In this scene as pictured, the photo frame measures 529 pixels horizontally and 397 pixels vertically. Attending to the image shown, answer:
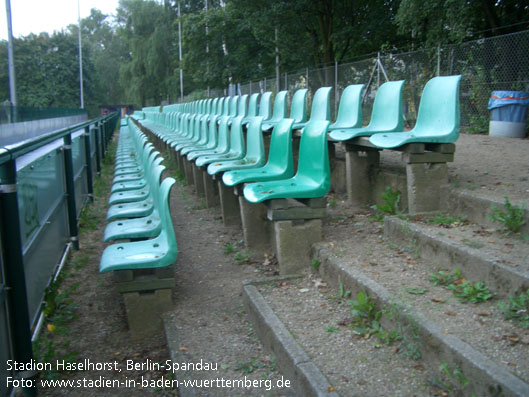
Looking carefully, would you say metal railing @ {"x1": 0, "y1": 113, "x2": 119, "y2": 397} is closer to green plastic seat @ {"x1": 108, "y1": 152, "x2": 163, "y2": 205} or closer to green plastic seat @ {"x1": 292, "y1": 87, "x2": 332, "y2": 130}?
green plastic seat @ {"x1": 108, "y1": 152, "x2": 163, "y2": 205}

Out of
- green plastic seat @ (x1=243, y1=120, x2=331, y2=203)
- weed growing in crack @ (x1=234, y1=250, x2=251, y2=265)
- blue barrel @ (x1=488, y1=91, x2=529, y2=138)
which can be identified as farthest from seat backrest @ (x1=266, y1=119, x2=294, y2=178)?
blue barrel @ (x1=488, y1=91, x2=529, y2=138)

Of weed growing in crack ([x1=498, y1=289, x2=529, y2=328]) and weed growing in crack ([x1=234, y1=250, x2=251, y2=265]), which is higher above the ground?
weed growing in crack ([x1=498, y1=289, x2=529, y2=328])

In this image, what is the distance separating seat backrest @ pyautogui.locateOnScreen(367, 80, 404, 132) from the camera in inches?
191

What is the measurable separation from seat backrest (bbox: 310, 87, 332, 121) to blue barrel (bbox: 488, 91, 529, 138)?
324 cm

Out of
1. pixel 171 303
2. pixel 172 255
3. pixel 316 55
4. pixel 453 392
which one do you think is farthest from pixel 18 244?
pixel 316 55

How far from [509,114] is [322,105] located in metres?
3.46

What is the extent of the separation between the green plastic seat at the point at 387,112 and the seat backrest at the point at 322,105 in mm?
795

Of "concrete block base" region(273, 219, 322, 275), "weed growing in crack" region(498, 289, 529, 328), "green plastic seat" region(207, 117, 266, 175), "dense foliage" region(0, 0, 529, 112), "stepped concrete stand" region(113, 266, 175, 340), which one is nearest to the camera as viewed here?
"weed growing in crack" region(498, 289, 529, 328)

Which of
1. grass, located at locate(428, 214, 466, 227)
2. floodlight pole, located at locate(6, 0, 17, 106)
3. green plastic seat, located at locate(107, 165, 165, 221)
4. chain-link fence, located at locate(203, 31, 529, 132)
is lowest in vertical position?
green plastic seat, located at locate(107, 165, 165, 221)

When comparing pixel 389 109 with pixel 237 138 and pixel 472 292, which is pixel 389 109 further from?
pixel 472 292

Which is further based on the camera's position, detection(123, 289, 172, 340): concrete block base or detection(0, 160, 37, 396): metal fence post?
detection(123, 289, 172, 340): concrete block base

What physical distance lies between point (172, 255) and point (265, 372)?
105 centimetres

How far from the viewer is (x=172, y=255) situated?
329 cm

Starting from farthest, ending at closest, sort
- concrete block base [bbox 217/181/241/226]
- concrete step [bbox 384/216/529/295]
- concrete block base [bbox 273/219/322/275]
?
concrete block base [bbox 217/181/241/226], concrete block base [bbox 273/219/322/275], concrete step [bbox 384/216/529/295]
